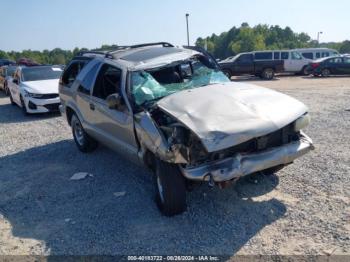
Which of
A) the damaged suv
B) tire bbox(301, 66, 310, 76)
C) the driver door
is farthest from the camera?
tire bbox(301, 66, 310, 76)

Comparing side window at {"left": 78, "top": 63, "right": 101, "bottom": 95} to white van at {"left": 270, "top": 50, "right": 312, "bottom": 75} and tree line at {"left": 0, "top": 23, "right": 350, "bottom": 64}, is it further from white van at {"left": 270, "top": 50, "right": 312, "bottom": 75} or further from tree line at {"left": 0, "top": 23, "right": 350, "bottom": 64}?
tree line at {"left": 0, "top": 23, "right": 350, "bottom": 64}

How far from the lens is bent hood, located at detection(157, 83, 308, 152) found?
372 cm

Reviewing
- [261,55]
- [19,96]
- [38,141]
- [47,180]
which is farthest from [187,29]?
[47,180]

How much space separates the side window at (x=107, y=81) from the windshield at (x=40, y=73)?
7.28m

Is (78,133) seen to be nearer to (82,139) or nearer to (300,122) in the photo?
(82,139)

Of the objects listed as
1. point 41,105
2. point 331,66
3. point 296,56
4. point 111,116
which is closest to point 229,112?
point 111,116

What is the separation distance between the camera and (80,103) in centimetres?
664

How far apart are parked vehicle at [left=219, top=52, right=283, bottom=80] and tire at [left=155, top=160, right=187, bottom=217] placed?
18497 millimetres

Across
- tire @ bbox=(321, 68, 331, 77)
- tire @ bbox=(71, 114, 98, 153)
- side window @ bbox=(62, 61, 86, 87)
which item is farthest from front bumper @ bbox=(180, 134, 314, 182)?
tire @ bbox=(321, 68, 331, 77)

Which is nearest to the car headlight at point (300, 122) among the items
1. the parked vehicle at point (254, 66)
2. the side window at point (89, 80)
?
the side window at point (89, 80)

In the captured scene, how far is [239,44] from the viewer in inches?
3081

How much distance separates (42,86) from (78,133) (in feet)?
16.7

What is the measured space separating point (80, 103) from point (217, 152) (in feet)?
11.6

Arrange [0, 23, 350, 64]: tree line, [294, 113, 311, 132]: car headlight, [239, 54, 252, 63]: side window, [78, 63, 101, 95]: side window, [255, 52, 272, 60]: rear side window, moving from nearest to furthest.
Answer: [294, 113, 311, 132]: car headlight
[78, 63, 101, 95]: side window
[239, 54, 252, 63]: side window
[255, 52, 272, 60]: rear side window
[0, 23, 350, 64]: tree line
